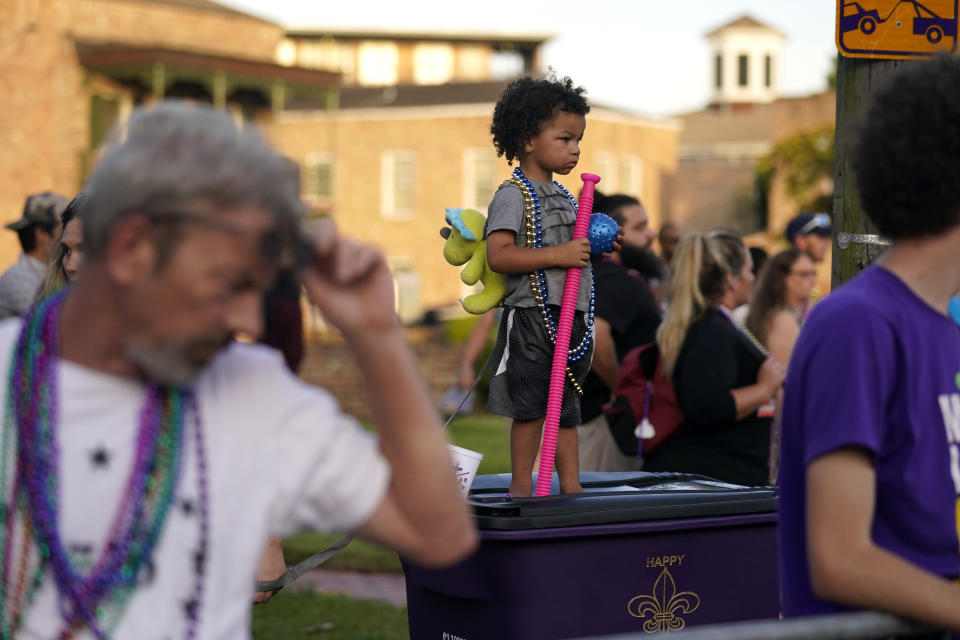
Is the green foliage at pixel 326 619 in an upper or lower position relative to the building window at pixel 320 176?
lower

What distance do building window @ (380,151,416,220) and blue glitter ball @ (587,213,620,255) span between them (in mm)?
35970

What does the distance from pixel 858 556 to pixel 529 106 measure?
278 centimetres

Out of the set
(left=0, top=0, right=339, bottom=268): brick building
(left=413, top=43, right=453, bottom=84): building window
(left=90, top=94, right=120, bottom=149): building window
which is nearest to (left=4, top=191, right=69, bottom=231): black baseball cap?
(left=0, top=0, right=339, bottom=268): brick building

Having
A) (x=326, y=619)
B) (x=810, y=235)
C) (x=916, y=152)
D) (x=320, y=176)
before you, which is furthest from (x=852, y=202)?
(x=320, y=176)

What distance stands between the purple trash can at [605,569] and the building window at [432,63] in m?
48.6

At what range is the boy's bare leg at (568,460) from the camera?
4352 mm

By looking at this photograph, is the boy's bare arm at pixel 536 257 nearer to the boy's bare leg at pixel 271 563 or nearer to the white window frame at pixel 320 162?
the boy's bare leg at pixel 271 563

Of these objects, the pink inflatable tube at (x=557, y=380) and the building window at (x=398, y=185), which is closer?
the pink inflatable tube at (x=557, y=380)

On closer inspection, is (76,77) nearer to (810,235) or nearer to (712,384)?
(810,235)

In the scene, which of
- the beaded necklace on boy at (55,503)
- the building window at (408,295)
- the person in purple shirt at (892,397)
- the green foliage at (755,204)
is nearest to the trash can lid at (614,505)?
the person in purple shirt at (892,397)

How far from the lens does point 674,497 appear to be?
386cm

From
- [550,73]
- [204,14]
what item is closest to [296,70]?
[204,14]

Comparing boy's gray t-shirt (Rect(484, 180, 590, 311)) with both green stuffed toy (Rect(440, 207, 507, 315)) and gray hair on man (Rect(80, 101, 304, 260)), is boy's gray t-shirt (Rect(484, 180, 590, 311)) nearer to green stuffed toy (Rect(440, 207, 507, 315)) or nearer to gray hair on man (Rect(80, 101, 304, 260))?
green stuffed toy (Rect(440, 207, 507, 315))

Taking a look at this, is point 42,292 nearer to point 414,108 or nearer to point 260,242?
point 260,242
